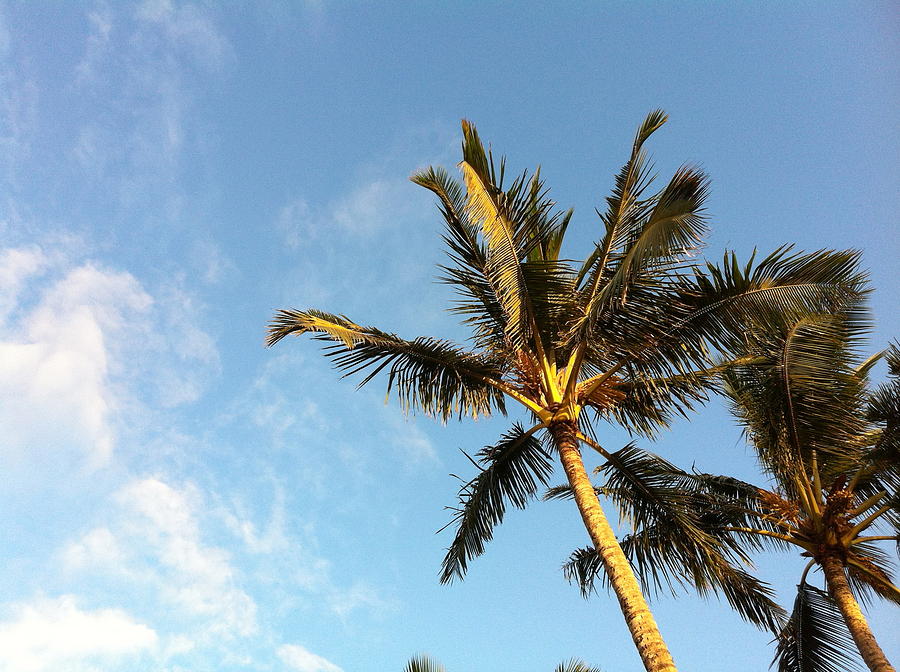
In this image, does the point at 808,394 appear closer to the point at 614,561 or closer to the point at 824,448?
the point at 824,448

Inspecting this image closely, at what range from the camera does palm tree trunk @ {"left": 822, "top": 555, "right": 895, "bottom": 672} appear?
30.1 feet

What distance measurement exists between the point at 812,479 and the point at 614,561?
14.9ft

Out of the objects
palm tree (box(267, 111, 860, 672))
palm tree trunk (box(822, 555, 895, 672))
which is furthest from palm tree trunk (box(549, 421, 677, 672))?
palm tree trunk (box(822, 555, 895, 672))

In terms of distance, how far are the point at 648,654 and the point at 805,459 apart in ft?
15.6

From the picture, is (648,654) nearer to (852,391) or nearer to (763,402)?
(763,402)

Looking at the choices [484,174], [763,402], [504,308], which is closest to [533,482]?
[504,308]

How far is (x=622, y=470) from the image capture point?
951 cm

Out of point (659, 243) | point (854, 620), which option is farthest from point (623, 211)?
point (854, 620)

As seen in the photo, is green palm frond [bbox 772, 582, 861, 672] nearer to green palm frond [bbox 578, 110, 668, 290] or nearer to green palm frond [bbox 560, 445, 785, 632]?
green palm frond [bbox 560, 445, 785, 632]

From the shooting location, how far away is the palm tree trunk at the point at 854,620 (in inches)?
362

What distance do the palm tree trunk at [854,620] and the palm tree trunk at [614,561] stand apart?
3.91 metres

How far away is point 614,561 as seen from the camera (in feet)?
25.5

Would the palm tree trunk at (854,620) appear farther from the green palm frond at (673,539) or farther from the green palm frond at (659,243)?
the green palm frond at (659,243)

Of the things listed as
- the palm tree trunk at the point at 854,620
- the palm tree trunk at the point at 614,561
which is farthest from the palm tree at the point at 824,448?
the palm tree trunk at the point at 614,561
